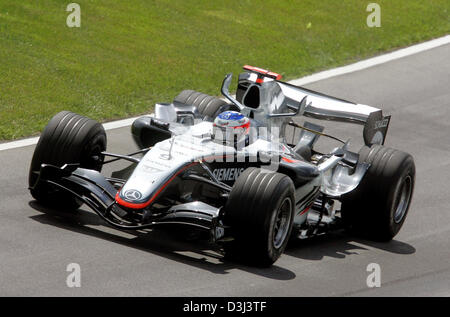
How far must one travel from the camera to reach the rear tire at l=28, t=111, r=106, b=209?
9.70m

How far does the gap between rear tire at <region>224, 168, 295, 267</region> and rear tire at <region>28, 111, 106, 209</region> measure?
1945mm

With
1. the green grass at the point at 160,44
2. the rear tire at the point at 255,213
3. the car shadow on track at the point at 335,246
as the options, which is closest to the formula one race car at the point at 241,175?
the rear tire at the point at 255,213

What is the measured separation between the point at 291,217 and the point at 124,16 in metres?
10.8

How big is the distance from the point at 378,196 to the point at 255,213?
2103mm

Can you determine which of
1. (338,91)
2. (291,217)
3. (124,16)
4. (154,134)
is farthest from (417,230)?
(124,16)

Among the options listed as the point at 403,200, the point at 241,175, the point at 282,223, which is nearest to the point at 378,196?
the point at 403,200

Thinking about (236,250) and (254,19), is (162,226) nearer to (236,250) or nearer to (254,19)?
(236,250)

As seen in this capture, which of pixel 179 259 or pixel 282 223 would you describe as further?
pixel 282 223

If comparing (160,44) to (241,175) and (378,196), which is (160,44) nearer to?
(378,196)

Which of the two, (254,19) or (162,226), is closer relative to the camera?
(162,226)

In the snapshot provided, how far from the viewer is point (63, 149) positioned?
9.70 metres
